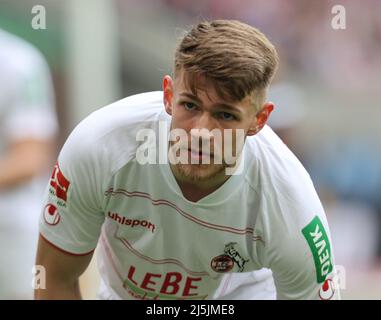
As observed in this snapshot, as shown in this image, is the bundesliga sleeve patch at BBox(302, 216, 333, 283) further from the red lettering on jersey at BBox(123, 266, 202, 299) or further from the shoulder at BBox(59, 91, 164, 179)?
the shoulder at BBox(59, 91, 164, 179)

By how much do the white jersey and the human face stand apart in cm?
15

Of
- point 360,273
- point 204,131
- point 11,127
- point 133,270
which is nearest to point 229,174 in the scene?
point 204,131

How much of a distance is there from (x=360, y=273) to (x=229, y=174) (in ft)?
13.6

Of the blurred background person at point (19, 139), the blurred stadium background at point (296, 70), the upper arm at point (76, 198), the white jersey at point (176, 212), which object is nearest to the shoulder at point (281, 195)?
the white jersey at point (176, 212)

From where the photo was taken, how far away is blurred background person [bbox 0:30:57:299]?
479 cm

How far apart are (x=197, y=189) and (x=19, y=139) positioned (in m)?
A: 1.45

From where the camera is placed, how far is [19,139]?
15.8 ft

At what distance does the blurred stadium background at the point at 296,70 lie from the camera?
7730mm

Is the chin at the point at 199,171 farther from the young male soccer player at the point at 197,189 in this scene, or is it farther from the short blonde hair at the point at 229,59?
the short blonde hair at the point at 229,59

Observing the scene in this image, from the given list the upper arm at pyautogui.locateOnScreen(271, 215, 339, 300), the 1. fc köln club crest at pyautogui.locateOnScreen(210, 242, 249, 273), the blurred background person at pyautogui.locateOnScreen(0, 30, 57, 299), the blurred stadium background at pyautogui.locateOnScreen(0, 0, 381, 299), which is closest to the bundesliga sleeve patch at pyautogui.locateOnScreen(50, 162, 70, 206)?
the 1. fc köln club crest at pyautogui.locateOnScreen(210, 242, 249, 273)

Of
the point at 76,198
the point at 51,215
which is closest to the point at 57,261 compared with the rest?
the point at 51,215

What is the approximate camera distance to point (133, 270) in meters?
3.92
